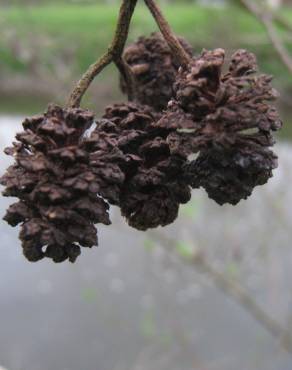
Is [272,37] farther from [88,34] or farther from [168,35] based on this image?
[88,34]

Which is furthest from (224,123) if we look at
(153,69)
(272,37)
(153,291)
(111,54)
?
(153,291)

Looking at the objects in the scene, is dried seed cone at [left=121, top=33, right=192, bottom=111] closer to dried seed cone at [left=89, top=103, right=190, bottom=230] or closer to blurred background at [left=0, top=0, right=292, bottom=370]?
dried seed cone at [left=89, top=103, right=190, bottom=230]

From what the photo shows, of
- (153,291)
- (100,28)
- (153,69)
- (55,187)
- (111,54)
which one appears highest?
(100,28)

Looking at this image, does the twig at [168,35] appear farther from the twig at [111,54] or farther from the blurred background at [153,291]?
the blurred background at [153,291]

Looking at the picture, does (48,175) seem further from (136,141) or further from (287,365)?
(287,365)

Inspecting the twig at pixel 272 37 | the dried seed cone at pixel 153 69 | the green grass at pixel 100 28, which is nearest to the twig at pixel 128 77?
the dried seed cone at pixel 153 69

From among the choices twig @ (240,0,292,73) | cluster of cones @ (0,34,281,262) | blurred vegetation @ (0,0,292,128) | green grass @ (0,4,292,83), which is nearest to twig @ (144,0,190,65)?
cluster of cones @ (0,34,281,262)
